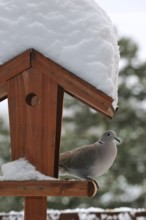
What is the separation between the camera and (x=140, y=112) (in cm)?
1038

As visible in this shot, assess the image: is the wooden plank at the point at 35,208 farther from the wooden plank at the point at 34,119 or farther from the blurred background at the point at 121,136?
the blurred background at the point at 121,136

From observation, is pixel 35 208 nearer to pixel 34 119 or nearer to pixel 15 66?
pixel 34 119

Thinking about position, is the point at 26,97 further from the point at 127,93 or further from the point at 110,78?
the point at 127,93

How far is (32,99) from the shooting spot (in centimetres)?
259

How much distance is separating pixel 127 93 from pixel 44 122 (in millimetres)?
7852

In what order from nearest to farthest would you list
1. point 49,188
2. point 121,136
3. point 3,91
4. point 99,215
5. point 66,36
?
point 49,188, point 66,36, point 3,91, point 99,215, point 121,136

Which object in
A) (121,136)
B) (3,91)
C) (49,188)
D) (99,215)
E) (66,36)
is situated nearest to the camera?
(49,188)

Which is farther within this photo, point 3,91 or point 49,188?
point 3,91

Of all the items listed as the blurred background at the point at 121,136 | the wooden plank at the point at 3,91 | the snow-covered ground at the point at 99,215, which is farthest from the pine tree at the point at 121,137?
the wooden plank at the point at 3,91

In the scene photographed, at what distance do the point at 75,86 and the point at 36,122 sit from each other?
24 centimetres

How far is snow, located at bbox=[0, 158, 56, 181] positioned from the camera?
96.5 inches

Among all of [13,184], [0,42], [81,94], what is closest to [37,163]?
[13,184]

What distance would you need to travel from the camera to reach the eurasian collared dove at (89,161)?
2576 millimetres

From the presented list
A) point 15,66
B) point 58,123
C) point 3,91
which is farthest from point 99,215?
point 15,66
